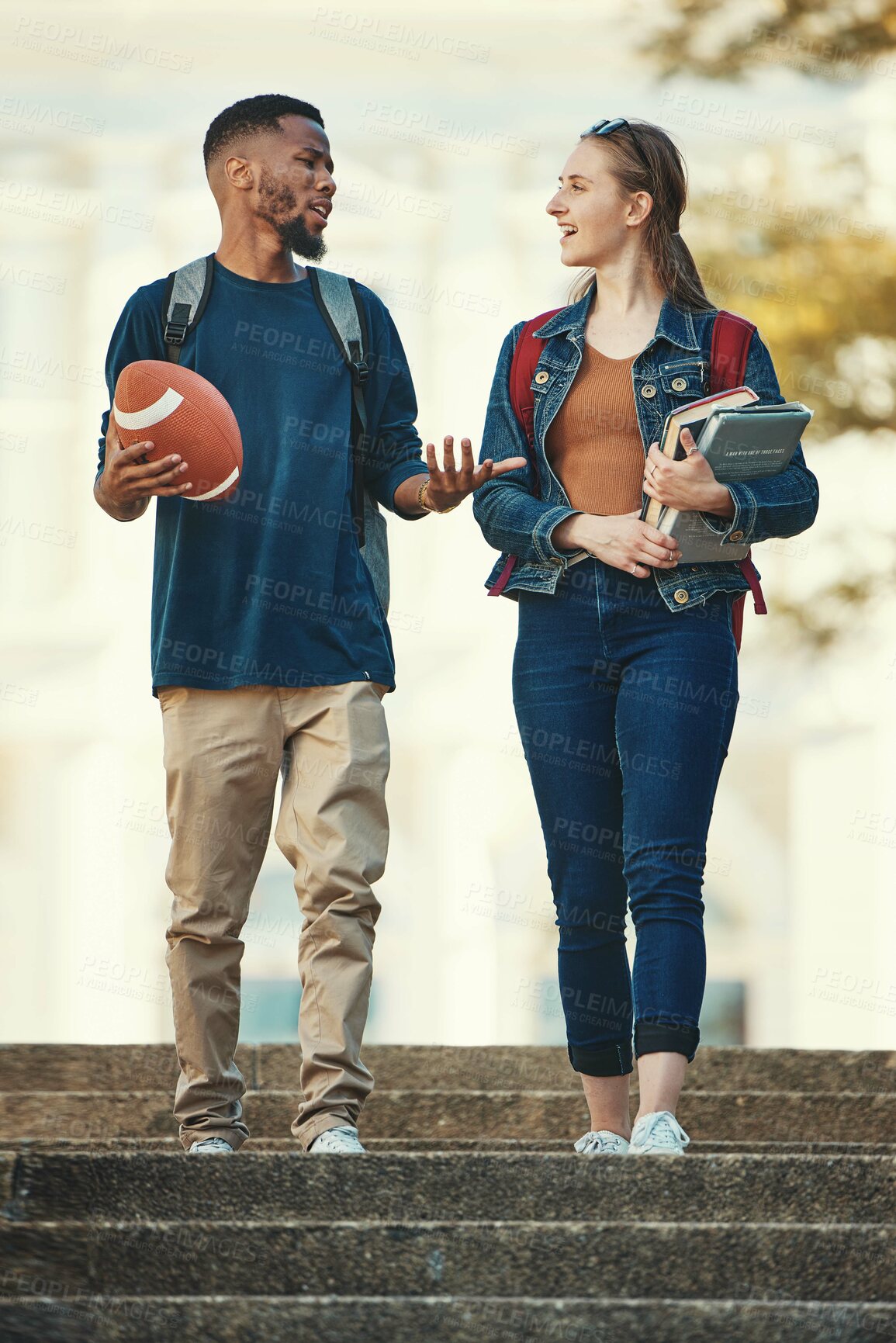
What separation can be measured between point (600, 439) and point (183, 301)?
0.98 m

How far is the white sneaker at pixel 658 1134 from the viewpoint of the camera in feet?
12.7

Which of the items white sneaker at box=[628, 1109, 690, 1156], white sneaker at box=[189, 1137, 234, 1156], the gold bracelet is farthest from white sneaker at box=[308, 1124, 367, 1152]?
the gold bracelet

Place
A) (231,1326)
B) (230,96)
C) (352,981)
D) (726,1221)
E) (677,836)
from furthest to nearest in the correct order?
(230,96) < (352,981) < (677,836) < (726,1221) < (231,1326)

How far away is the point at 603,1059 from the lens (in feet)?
13.9

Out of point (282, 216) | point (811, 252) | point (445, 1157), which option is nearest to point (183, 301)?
point (282, 216)

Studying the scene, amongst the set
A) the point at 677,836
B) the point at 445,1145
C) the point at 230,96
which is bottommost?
the point at 445,1145

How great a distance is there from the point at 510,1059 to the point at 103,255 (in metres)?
13.4

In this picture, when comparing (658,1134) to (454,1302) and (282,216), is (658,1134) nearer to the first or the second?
(454,1302)

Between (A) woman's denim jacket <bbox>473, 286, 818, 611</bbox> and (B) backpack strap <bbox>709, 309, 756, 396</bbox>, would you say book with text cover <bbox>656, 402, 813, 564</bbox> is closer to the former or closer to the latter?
(A) woman's denim jacket <bbox>473, 286, 818, 611</bbox>

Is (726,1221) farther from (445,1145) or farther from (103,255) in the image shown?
(103,255)

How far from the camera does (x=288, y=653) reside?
4.46 meters

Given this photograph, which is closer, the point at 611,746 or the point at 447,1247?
the point at 447,1247

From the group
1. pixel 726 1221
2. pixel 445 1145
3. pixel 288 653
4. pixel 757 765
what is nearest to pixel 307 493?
pixel 288 653

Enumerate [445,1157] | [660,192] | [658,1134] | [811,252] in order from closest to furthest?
[445,1157] < [658,1134] < [660,192] < [811,252]
